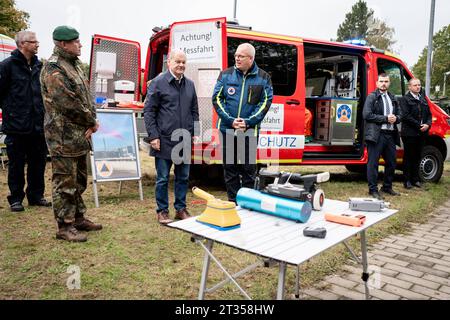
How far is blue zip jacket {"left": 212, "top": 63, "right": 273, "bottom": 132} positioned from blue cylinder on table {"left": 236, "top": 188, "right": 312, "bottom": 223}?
1.69 meters

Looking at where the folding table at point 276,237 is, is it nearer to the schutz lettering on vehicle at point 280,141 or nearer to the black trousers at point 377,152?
the schutz lettering on vehicle at point 280,141

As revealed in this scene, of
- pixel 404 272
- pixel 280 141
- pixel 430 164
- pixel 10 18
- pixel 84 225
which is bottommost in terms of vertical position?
pixel 404 272

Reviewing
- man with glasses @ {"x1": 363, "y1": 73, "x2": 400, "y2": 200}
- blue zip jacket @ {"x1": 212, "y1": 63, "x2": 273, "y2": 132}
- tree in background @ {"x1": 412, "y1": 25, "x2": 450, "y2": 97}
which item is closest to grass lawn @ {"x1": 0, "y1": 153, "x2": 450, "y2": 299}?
man with glasses @ {"x1": 363, "y1": 73, "x2": 400, "y2": 200}

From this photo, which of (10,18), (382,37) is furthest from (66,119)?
(382,37)

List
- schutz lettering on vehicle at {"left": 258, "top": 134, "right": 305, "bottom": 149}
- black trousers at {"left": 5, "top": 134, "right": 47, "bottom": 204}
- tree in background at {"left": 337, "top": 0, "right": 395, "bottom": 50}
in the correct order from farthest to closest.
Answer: tree in background at {"left": 337, "top": 0, "right": 395, "bottom": 50} → schutz lettering on vehicle at {"left": 258, "top": 134, "right": 305, "bottom": 149} → black trousers at {"left": 5, "top": 134, "right": 47, "bottom": 204}

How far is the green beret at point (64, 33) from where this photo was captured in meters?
3.46

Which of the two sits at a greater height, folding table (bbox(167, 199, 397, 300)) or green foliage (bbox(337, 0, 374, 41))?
green foliage (bbox(337, 0, 374, 41))

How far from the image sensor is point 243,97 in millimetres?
4066

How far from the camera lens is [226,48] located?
523 cm

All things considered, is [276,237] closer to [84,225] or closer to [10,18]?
[84,225]

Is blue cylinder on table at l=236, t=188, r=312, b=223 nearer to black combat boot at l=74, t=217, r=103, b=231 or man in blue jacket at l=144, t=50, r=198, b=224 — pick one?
man in blue jacket at l=144, t=50, r=198, b=224

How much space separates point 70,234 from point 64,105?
3.86ft

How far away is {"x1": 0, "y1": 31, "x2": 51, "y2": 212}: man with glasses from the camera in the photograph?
178 inches
